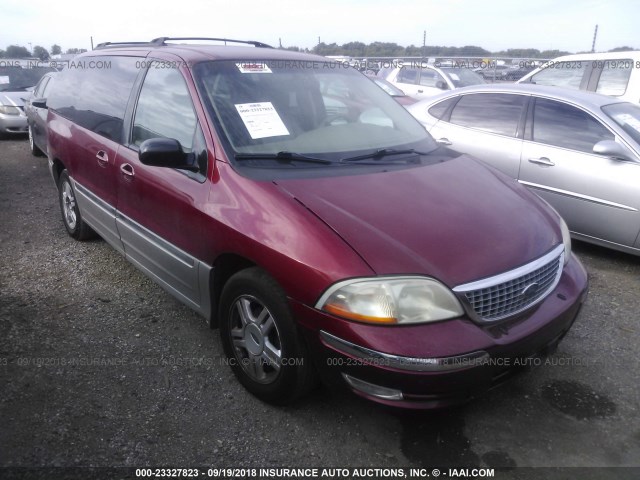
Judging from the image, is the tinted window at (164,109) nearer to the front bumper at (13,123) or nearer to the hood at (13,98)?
the hood at (13,98)

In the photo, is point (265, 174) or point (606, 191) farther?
point (606, 191)

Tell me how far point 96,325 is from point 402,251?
2275 millimetres

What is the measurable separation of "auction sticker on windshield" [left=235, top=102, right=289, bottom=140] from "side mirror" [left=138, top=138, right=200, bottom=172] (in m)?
0.38

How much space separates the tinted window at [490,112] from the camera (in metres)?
5.22

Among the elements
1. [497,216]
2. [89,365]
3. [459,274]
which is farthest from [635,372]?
[89,365]

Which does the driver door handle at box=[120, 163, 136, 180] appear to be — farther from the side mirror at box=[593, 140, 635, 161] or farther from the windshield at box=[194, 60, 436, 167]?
the side mirror at box=[593, 140, 635, 161]

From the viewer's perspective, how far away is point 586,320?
359 cm

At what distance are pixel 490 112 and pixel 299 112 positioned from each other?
122 inches

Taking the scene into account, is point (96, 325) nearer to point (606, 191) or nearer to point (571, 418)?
point (571, 418)

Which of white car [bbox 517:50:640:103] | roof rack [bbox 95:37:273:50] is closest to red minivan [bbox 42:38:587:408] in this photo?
roof rack [bbox 95:37:273:50]

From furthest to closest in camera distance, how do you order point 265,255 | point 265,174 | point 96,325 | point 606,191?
1. point 606,191
2. point 96,325
3. point 265,174
4. point 265,255

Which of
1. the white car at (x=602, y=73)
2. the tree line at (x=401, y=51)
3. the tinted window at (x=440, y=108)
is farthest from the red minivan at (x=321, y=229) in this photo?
the tree line at (x=401, y=51)

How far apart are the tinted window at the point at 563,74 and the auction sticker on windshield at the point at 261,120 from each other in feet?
21.8

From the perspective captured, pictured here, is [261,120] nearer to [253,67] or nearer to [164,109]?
[253,67]
